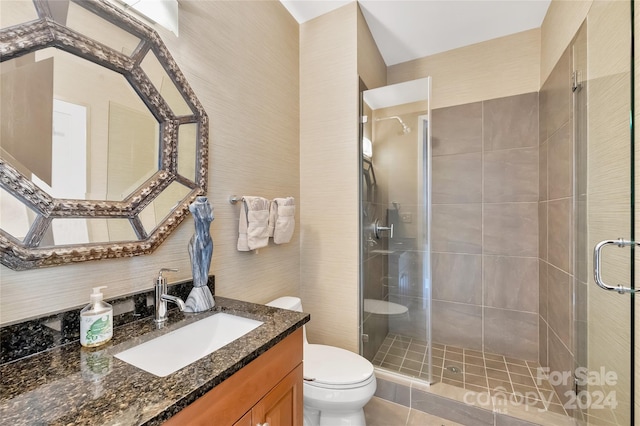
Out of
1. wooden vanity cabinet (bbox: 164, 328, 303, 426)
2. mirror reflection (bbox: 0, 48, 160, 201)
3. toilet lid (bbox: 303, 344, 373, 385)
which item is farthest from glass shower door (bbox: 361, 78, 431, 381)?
mirror reflection (bbox: 0, 48, 160, 201)

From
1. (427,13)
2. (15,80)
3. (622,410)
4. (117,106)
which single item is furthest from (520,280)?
(15,80)

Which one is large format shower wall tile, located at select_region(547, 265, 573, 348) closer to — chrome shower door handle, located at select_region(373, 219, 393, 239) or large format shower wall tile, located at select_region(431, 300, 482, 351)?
large format shower wall tile, located at select_region(431, 300, 482, 351)

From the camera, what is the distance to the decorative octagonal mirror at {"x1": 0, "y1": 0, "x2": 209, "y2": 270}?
74 cm

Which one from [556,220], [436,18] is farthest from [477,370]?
[436,18]

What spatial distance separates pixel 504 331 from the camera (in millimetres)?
2178

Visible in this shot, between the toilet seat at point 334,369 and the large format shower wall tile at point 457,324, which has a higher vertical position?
the toilet seat at point 334,369

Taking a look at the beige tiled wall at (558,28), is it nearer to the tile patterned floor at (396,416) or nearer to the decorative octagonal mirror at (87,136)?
the decorative octagonal mirror at (87,136)

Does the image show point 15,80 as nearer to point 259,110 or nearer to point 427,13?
point 259,110

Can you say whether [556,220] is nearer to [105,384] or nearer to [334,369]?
[334,369]

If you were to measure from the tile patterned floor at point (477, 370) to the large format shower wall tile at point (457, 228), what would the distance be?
0.84 meters

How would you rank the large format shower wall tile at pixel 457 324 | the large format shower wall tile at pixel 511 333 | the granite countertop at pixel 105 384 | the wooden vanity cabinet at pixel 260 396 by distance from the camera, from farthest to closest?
1. the large format shower wall tile at pixel 457 324
2. the large format shower wall tile at pixel 511 333
3. the wooden vanity cabinet at pixel 260 396
4. the granite countertop at pixel 105 384

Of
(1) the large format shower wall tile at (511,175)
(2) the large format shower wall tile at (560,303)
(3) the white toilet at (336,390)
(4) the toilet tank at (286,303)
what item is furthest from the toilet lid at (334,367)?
(1) the large format shower wall tile at (511,175)

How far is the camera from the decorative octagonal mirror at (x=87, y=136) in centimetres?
74

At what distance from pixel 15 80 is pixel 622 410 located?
2.16 metres
